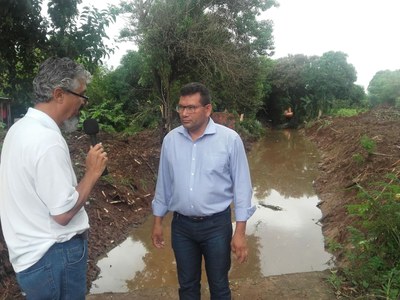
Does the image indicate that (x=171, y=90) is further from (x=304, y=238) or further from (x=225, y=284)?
(x=225, y=284)

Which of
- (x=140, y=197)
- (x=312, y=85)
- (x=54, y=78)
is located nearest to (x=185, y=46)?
(x=140, y=197)

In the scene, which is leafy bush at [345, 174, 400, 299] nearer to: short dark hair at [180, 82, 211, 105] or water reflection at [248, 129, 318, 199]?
short dark hair at [180, 82, 211, 105]

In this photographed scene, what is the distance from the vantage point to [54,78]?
203cm

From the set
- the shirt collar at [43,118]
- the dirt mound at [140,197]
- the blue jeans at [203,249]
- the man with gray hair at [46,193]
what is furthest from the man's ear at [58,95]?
the dirt mound at [140,197]

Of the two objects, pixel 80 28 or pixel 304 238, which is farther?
pixel 304 238

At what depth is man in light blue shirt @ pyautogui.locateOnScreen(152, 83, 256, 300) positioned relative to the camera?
2986 millimetres

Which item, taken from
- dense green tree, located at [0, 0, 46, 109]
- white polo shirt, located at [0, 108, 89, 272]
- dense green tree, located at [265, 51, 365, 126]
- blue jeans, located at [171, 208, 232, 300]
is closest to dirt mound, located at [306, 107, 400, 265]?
blue jeans, located at [171, 208, 232, 300]

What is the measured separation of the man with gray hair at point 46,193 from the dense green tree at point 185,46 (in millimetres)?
9902

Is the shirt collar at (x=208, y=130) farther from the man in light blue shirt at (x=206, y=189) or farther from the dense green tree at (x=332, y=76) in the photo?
the dense green tree at (x=332, y=76)

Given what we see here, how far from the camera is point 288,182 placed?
11.2 meters

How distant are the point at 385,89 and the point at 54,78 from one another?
32873 millimetres

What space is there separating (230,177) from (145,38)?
9370mm

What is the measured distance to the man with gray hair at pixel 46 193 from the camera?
74.0 inches

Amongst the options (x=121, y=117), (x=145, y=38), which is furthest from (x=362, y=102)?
(x=145, y=38)
